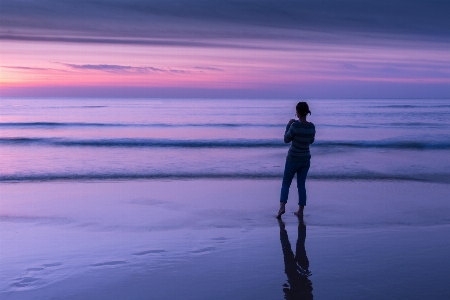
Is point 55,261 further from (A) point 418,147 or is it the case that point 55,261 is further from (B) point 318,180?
(A) point 418,147

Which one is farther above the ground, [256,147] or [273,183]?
[256,147]

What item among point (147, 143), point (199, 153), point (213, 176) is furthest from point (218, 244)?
point (147, 143)

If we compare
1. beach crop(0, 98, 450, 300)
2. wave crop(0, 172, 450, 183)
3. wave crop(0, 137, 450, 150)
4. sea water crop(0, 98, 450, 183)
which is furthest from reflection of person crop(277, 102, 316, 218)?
wave crop(0, 137, 450, 150)

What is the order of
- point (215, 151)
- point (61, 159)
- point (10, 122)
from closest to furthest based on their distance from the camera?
point (61, 159)
point (215, 151)
point (10, 122)

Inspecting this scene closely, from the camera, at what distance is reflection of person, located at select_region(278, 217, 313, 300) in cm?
416

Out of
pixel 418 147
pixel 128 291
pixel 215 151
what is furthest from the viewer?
pixel 418 147

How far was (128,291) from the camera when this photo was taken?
13.8ft

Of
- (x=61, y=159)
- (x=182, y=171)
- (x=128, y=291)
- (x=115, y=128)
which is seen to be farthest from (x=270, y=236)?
(x=115, y=128)

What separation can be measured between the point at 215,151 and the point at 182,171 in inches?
215

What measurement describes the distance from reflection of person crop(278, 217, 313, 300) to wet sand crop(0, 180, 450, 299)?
0.7 inches

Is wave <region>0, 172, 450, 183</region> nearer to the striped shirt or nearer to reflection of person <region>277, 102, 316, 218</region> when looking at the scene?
reflection of person <region>277, 102, 316, 218</region>

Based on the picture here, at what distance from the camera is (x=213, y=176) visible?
37.0ft

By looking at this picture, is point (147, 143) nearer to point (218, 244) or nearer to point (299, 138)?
point (299, 138)

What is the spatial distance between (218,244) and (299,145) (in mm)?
2056
